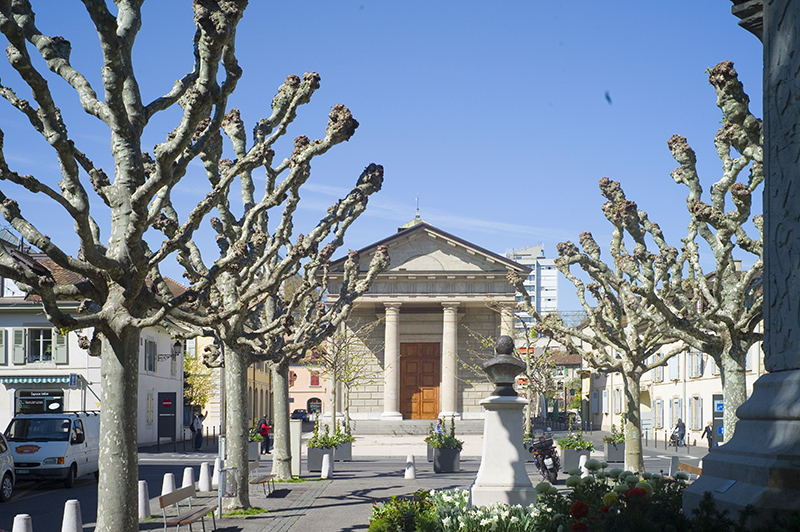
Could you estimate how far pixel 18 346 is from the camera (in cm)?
4284

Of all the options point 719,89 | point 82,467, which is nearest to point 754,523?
point 719,89

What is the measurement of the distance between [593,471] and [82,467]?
720 inches

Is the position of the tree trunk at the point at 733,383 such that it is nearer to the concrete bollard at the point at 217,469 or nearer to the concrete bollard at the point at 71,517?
the concrete bollard at the point at 217,469

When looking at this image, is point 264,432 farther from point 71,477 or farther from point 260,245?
point 260,245

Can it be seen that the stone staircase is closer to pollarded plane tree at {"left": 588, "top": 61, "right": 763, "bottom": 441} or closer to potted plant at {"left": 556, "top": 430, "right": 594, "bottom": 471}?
potted plant at {"left": 556, "top": 430, "right": 594, "bottom": 471}

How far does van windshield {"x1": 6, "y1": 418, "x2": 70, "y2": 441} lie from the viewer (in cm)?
2425

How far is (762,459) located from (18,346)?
137ft

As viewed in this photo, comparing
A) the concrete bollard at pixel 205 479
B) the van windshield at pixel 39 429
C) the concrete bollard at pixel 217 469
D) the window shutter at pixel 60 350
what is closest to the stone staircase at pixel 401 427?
the window shutter at pixel 60 350

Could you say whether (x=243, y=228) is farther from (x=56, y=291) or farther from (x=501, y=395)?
(x=56, y=291)

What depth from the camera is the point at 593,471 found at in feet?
32.9

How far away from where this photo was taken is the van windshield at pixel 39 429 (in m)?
24.2

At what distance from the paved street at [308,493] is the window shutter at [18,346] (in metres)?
10.2

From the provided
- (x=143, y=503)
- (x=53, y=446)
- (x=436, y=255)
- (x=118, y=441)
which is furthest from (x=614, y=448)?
(x=436, y=255)

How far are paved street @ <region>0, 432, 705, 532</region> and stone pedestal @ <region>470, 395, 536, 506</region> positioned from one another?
3.30 m
